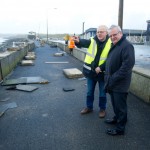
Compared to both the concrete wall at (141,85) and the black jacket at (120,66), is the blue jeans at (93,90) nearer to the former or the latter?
the black jacket at (120,66)

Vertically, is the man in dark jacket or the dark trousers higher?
the man in dark jacket

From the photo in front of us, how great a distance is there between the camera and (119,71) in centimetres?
379

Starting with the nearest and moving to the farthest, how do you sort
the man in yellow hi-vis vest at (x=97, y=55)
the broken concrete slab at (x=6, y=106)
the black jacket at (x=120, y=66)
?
the black jacket at (x=120, y=66) < the man in yellow hi-vis vest at (x=97, y=55) < the broken concrete slab at (x=6, y=106)

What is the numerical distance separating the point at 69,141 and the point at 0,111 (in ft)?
8.21

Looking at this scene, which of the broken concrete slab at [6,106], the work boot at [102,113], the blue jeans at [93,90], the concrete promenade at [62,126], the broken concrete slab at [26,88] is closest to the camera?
the concrete promenade at [62,126]

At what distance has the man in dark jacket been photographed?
3.70 meters

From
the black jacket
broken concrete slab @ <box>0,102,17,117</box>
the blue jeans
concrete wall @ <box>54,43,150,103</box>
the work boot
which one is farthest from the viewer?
concrete wall @ <box>54,43,150,103</box>

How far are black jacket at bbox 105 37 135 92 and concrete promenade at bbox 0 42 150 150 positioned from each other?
1.05 m

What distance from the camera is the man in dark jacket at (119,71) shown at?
3.70 metres

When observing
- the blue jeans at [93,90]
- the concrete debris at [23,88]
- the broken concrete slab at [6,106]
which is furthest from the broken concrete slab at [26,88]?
the blue jeans at [93,90]

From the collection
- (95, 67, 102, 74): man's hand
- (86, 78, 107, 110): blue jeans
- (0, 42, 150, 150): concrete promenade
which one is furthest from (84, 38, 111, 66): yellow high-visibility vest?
(0, 42, 150, 150): concrete promenade

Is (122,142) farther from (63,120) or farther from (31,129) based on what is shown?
(31,129)

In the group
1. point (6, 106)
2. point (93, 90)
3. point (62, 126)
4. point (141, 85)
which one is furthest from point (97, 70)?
point (6, 106)

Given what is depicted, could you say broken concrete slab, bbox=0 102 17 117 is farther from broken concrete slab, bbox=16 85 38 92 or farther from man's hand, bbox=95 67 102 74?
man's hand, bbox=95 67 102 74
